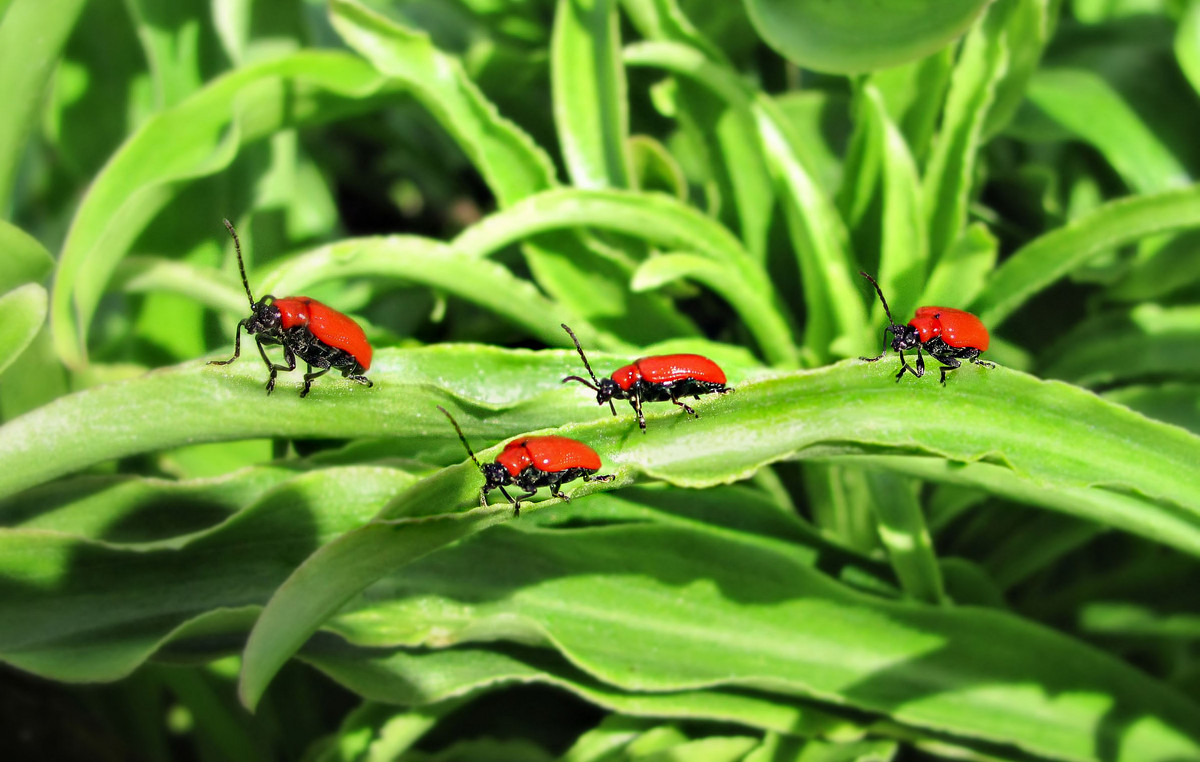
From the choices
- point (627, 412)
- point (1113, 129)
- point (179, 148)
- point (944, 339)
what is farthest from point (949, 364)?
point (179, 148)

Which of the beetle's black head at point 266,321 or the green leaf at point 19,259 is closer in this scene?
the beetle's black head at point 266,321

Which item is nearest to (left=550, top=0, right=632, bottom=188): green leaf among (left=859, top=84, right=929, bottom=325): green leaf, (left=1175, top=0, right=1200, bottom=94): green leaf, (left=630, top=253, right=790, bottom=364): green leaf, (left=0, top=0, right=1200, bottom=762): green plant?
(left=0, top=0, right=1200, bottom=762): green plant

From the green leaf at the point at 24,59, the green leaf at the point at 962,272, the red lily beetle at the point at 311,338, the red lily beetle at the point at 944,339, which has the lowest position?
the red lily beetle at the point at 311,338

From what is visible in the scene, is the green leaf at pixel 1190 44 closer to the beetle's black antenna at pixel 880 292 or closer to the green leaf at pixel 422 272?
the beetle's black antenna at pixel 880 292

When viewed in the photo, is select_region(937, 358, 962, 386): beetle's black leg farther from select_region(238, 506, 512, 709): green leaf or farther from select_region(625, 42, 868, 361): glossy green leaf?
select_region(238, 506, 512, 709): green leaf

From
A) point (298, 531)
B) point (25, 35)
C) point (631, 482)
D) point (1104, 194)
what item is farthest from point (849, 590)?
point (25, 35)

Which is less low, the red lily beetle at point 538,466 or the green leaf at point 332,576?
the red lily beetle at point 538,466

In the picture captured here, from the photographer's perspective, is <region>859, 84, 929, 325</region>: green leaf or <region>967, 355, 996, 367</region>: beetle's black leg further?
<region>859, 84, 929, 325</region>: green leaf

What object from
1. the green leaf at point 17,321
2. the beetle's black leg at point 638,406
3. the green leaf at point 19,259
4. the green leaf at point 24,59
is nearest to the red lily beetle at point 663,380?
the beetle's black leg at point 638,406
